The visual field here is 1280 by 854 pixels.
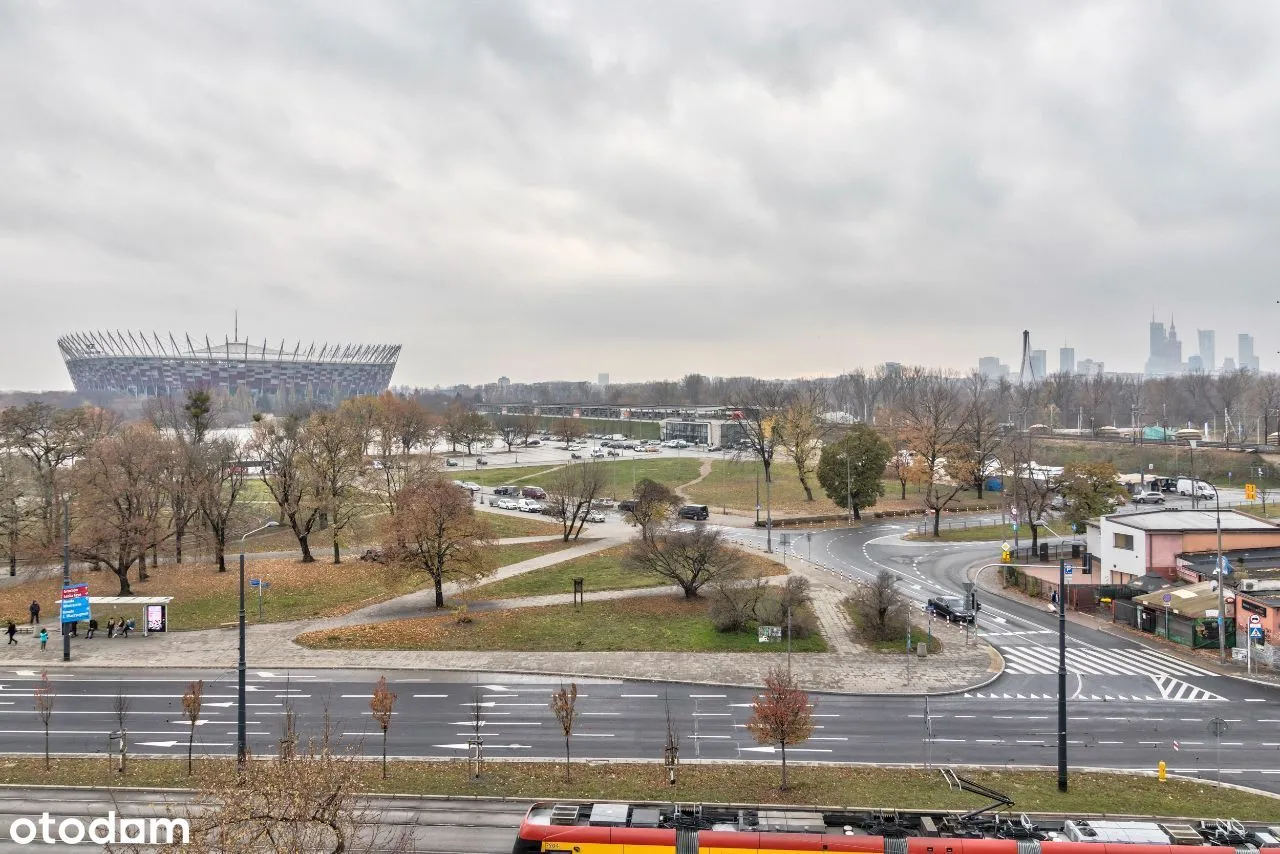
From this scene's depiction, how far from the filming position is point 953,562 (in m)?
56.1

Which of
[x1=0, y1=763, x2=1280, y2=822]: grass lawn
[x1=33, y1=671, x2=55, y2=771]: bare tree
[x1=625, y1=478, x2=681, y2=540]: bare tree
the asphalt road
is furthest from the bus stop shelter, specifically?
the asphalt road

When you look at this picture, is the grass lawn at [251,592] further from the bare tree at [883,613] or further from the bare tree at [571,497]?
the bare tree at [883,613]

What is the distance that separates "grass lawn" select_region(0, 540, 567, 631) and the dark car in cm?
2535

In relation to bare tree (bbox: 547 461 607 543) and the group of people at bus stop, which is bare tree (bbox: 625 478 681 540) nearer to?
bare tree (bbox: 547 461 607 543)

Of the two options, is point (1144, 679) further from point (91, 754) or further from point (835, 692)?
point (91, 754)

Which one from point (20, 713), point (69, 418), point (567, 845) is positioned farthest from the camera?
point (69, 418)

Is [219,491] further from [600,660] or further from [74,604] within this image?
[600,660]

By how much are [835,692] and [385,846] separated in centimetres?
1919

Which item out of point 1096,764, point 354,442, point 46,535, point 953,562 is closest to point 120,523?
point 46,535

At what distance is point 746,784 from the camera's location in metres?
22.6

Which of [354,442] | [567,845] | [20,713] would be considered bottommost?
[20,713]

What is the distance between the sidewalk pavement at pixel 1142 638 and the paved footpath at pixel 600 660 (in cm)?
862

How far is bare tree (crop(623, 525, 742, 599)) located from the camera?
1752 inches

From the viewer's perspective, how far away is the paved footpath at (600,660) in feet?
109
